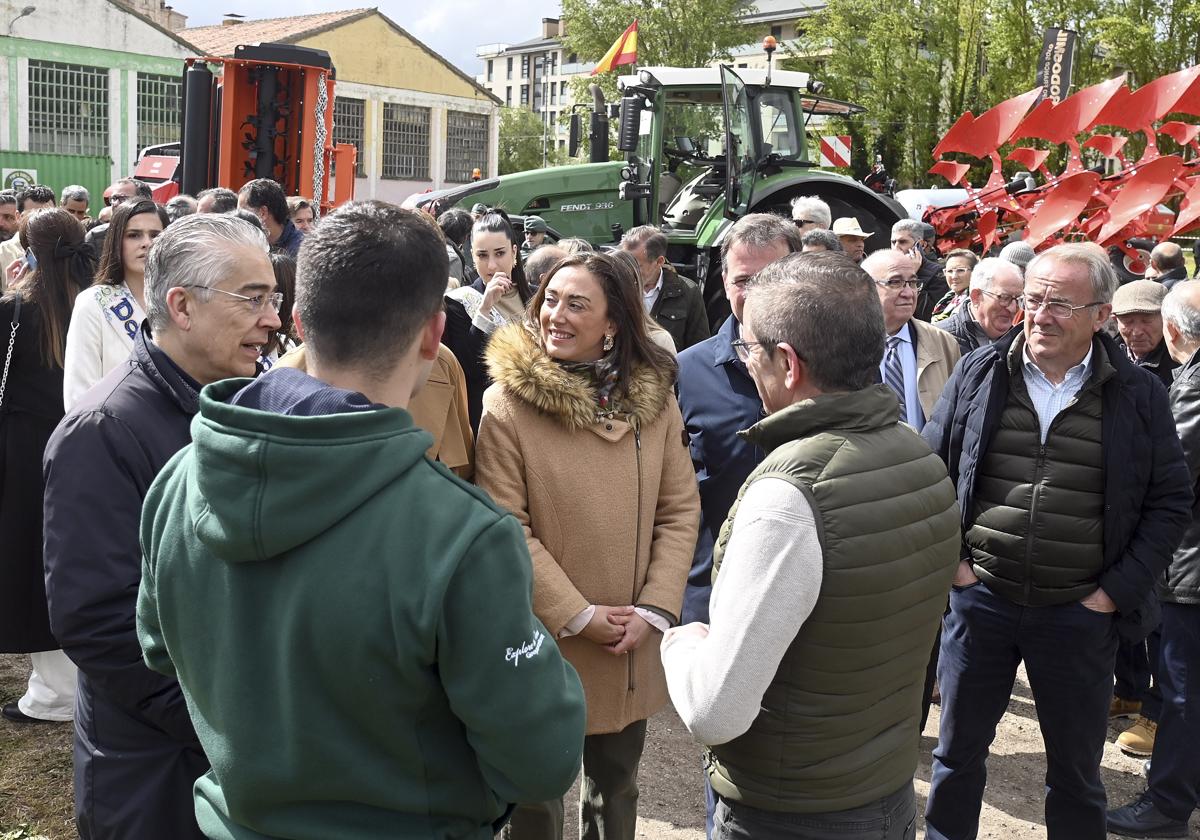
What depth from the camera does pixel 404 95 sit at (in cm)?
4103

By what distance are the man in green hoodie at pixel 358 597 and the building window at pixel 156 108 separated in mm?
34701

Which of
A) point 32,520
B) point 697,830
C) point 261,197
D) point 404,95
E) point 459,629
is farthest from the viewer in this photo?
point 404,95

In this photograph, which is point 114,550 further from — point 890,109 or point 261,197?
point 890,109

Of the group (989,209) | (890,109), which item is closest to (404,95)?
(890,109)

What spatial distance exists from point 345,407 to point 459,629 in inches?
12.7

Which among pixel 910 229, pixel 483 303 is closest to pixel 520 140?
pixel 910 229

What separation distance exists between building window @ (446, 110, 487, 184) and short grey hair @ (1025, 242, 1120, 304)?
40.6 m

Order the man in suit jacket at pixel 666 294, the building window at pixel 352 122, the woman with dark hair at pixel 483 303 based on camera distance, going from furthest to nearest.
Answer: the building window at pixel 352 122 < the man in suit jacket at pixel 666 294 < the woman with dark hair at pixel 483 303

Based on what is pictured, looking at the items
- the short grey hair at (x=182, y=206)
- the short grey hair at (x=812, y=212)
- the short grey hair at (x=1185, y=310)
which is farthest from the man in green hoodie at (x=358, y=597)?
the short grey hair at (x=812, y=212)

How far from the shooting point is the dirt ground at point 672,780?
3682 millimetres

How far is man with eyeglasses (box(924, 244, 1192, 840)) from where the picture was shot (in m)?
3.12

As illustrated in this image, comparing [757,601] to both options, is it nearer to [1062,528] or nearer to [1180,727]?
[1062,528]

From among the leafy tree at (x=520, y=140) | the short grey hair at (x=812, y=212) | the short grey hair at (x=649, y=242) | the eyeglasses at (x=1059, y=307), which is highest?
the leafy tree at (x=520, y=140)

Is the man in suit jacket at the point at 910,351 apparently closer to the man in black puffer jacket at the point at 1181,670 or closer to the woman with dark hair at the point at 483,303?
the man in black puffer jacket at the point at 1181,670
